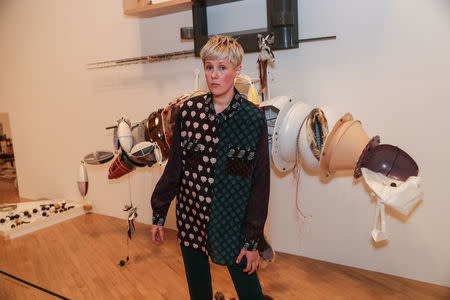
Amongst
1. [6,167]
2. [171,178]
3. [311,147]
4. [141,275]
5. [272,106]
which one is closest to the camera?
[171,178]

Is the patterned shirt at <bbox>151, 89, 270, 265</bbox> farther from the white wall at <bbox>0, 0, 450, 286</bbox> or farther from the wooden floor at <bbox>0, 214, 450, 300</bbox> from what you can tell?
the white wall at <bbox>0, 0, 450, 286</bbox>

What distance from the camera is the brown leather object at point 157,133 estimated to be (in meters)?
1.96

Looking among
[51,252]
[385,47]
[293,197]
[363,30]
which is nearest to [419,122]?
[385,47]

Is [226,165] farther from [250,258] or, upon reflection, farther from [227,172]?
[250,258]

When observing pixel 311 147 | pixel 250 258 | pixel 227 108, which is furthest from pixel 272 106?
pixel 250 258

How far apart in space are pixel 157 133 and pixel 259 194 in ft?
2.90

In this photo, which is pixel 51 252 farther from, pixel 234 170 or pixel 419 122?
pixel 419 122

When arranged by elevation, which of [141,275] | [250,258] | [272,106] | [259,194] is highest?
[272,106]

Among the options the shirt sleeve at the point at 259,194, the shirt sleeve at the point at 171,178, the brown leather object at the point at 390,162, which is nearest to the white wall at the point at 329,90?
the brown leather object at the point at 390,162

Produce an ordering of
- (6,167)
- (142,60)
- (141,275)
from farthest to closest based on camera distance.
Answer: (6,167), (142,60), (141,275)

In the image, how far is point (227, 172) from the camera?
1.27m

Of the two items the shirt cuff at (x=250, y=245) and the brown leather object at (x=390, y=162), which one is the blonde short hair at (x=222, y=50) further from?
Answer: the brown leather object at (x=390, y=162)

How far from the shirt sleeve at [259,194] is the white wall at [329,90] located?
90cm

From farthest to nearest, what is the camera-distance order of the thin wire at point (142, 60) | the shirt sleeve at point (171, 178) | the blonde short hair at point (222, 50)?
the thin wire at point (142, 60) → the shirt sleeve at point (171, 178) → the blonde short hair at point (222, 50)
